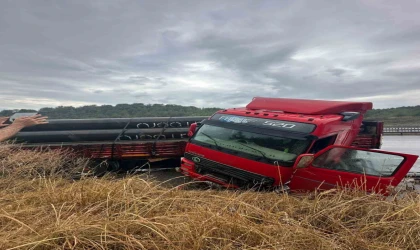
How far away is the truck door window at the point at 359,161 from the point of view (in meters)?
4.59

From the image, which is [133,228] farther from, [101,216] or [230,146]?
[230,146]

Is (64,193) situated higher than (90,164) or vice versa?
(64,193)

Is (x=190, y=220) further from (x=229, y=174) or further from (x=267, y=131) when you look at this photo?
(x=267, y=131)

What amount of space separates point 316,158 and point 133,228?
142 inches

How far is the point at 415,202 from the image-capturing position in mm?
3035

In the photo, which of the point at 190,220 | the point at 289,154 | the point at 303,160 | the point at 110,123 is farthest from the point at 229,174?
the point at 110,123

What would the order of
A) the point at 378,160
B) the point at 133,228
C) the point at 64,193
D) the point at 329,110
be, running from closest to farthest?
the point at 133,228 < the point at 64,193 < the point at 378,160 < the point at 329,110

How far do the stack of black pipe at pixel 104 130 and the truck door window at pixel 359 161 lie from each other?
486cm

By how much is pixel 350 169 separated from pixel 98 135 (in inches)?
256

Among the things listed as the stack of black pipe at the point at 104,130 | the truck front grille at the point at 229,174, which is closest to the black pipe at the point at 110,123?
the stack of black pipe at the point at 104,130

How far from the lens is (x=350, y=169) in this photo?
4.73 m

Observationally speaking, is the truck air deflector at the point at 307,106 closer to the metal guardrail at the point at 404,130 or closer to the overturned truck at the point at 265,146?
the overturned truck at the point at 265,146

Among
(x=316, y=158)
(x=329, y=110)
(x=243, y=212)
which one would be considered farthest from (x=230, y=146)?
(x=243, y=212)

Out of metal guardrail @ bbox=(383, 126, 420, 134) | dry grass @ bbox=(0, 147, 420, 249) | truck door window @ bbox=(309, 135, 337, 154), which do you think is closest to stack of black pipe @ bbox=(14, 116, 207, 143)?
truck door window @ bbox=(309, 135, 337, 154)
